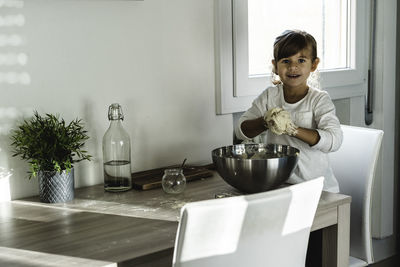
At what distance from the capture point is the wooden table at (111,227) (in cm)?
128

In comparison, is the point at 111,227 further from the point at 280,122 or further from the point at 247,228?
the point at 280,122

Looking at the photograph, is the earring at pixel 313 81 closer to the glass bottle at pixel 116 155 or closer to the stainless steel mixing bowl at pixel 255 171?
the stainless steel mixing bowl at pixel 255 171

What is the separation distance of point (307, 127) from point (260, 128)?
0.53 feet

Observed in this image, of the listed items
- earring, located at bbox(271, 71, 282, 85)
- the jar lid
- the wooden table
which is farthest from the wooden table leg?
the jar lid

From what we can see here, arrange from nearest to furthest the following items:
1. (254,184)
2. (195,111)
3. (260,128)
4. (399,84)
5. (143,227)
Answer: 1. (143,227)
2. (254,184)
3. (260,128)
4. (195,111)
5. (399,84)

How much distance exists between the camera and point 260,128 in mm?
1965

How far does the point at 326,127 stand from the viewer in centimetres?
191

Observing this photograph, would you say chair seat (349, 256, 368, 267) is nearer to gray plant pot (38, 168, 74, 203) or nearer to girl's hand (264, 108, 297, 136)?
girl's hand (264, 108, 297, 136)

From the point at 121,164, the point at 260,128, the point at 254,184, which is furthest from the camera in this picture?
the point at 260,128

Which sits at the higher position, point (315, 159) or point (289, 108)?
point (289, 108)

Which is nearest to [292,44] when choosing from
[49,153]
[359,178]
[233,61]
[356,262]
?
[233,61]

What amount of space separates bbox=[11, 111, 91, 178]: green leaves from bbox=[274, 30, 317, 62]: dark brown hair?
0.75 metres

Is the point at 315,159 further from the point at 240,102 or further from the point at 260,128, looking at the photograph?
the point at 240,102

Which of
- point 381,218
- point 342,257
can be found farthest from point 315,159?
point 381,218
